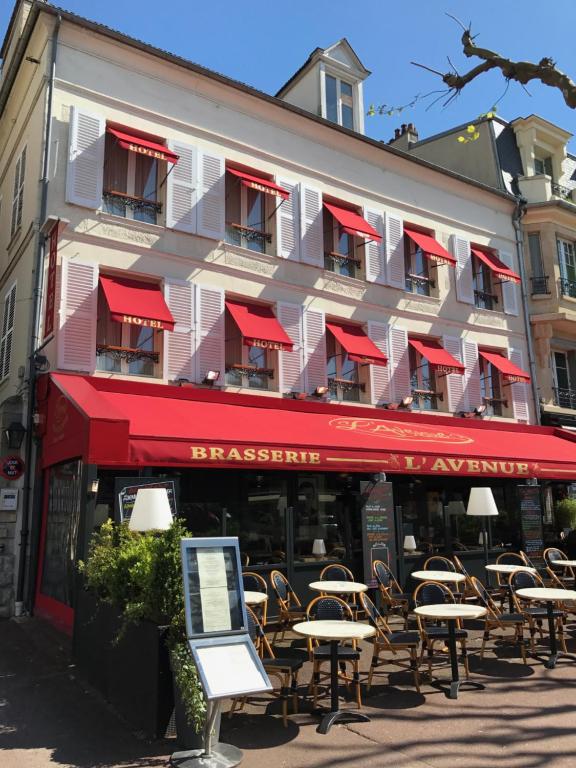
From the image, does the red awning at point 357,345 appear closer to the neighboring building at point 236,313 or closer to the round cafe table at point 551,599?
→ the neighboring building at point 236,313

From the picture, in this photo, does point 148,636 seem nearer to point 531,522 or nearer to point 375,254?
point 531,522

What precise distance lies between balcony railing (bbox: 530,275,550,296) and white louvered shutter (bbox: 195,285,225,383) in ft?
30.5

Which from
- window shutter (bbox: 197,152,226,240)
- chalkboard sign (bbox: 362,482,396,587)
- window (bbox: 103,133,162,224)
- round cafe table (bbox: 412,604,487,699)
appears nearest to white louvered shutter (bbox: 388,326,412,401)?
chalkboard sign (bbox: 362,482,396,587)

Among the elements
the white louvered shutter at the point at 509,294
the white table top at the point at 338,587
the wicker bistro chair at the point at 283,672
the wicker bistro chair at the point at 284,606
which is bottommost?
the wicker bistro chair at the point at 283,672

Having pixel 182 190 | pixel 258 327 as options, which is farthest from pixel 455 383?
A: pixel 182 190

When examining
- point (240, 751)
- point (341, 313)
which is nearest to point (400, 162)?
point (341, 313)

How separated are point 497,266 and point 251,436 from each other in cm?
935

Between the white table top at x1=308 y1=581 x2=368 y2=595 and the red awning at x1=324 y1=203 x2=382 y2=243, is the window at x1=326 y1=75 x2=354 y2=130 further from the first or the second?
the white table top at x1=308 y1=581 x2=368 y2=595

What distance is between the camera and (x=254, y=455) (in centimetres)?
860

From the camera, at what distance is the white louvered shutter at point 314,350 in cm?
1214

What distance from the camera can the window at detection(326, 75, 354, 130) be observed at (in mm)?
14617

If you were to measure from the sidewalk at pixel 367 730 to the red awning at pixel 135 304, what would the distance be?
203 inches

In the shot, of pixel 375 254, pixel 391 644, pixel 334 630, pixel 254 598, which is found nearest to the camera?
pixel 334 630

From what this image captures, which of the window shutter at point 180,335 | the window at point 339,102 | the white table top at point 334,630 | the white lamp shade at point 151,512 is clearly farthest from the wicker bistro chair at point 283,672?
the window at point 339,102
